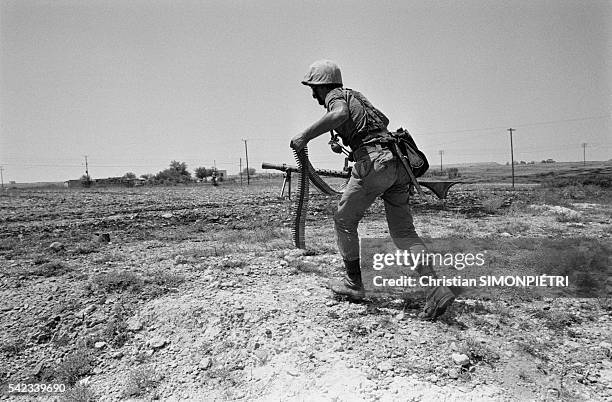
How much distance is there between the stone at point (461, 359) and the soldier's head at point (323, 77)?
101 inches

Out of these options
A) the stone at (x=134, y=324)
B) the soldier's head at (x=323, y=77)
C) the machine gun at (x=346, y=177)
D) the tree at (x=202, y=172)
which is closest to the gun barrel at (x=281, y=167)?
the machine gun at (x=346, y=177)

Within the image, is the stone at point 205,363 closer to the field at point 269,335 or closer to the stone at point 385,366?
the field at point 269,335

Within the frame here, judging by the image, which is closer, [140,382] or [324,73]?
[140,382]

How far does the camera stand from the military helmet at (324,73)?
12.9 ft

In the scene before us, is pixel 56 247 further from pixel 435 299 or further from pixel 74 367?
pixel 435 299

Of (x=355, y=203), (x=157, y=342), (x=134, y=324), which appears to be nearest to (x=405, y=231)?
(x=355, y=203)

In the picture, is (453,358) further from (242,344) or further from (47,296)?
(47,296)

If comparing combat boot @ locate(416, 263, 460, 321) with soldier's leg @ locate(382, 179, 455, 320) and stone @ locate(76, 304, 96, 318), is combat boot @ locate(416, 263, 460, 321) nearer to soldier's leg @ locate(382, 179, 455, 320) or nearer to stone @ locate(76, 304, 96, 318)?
soldier's leg @ locate(382, 179, 455, 320)

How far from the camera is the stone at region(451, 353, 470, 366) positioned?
3.09m

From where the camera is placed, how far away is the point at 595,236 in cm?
774

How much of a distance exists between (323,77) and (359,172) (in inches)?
38.3
